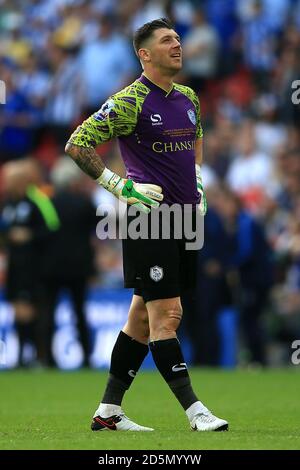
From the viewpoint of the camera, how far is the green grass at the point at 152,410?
24.4 ft

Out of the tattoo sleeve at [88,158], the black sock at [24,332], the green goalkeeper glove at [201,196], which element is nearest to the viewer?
the tattoo sleeve at [88,158]

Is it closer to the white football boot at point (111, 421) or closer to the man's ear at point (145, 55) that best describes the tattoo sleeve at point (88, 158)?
the man's ear at point (145, 55)

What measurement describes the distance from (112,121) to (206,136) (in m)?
11.5

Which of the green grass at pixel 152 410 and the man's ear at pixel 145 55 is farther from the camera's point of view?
the man's ear at pixel 145 55

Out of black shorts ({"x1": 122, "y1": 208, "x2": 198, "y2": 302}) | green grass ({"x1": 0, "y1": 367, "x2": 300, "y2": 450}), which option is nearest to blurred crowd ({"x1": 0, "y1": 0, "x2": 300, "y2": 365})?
green grass ({"x1": 0, "y1": 367, "x2": 300, "y2": 450})

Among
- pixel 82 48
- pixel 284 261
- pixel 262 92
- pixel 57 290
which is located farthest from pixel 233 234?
pixel 82 48

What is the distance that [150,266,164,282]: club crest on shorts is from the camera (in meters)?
8.19

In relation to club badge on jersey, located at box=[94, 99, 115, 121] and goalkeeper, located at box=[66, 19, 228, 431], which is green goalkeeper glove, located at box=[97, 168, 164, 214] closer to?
goalkeeper, located at box=[66, 19, 228, 431]

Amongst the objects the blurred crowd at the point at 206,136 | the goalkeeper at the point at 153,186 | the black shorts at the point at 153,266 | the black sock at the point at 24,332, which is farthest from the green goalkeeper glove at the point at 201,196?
the black sock at the point at 24,332

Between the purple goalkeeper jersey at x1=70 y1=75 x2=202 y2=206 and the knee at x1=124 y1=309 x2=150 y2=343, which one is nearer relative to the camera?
the purple goalkeeper jersey at x1=70 y1=75 x2=202 y2=206

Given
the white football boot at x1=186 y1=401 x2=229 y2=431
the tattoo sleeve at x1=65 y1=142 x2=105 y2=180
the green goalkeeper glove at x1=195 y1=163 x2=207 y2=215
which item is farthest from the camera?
the green goalkeeper glove at x1=195 y1=163 x2=207 y2=215

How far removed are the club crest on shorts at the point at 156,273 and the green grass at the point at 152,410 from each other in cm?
100

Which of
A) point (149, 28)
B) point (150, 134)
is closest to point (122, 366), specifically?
point (150, 134)

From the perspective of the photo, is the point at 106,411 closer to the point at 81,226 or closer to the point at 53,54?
the point at 81,226
